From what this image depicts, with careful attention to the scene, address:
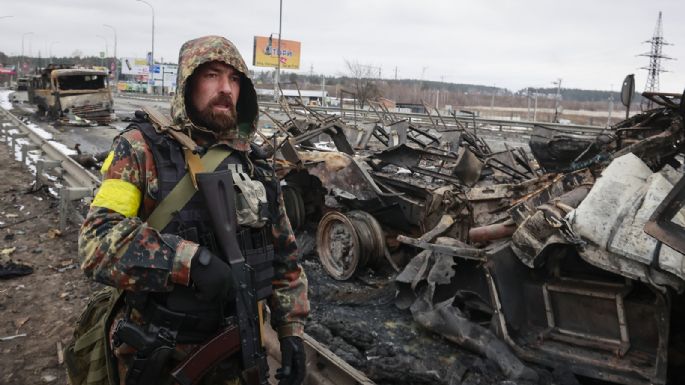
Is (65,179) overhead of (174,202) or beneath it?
beneath

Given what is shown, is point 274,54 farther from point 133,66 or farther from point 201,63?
point 201,63

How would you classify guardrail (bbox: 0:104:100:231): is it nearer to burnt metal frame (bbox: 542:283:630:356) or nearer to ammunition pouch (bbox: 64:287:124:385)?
ammunition pouch (bbox: 64:287:124:385)

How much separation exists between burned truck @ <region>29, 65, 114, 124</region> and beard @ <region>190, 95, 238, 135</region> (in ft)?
72.5

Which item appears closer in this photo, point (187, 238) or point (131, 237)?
point (131, 237)

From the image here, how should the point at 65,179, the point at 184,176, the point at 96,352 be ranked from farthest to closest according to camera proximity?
the point at 65,179
the point at 96,352
the point at 184,176

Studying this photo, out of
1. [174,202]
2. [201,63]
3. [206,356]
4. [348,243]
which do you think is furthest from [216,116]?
[348,243]

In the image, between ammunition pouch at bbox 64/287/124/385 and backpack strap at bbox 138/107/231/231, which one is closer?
backpack strap at bbox 138/107/231/231

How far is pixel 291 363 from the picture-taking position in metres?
2.16

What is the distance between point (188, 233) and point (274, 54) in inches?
2399

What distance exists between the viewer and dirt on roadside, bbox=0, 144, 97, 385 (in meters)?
3.57

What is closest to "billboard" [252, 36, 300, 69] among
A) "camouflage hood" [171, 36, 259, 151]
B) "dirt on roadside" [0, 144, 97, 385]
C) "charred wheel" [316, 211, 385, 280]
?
"dirt on roadside" [0, 144, 97, 385]

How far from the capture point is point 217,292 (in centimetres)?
→ 176

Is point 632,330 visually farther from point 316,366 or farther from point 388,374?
point 316,366

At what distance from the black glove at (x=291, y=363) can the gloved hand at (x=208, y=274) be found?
55cm
